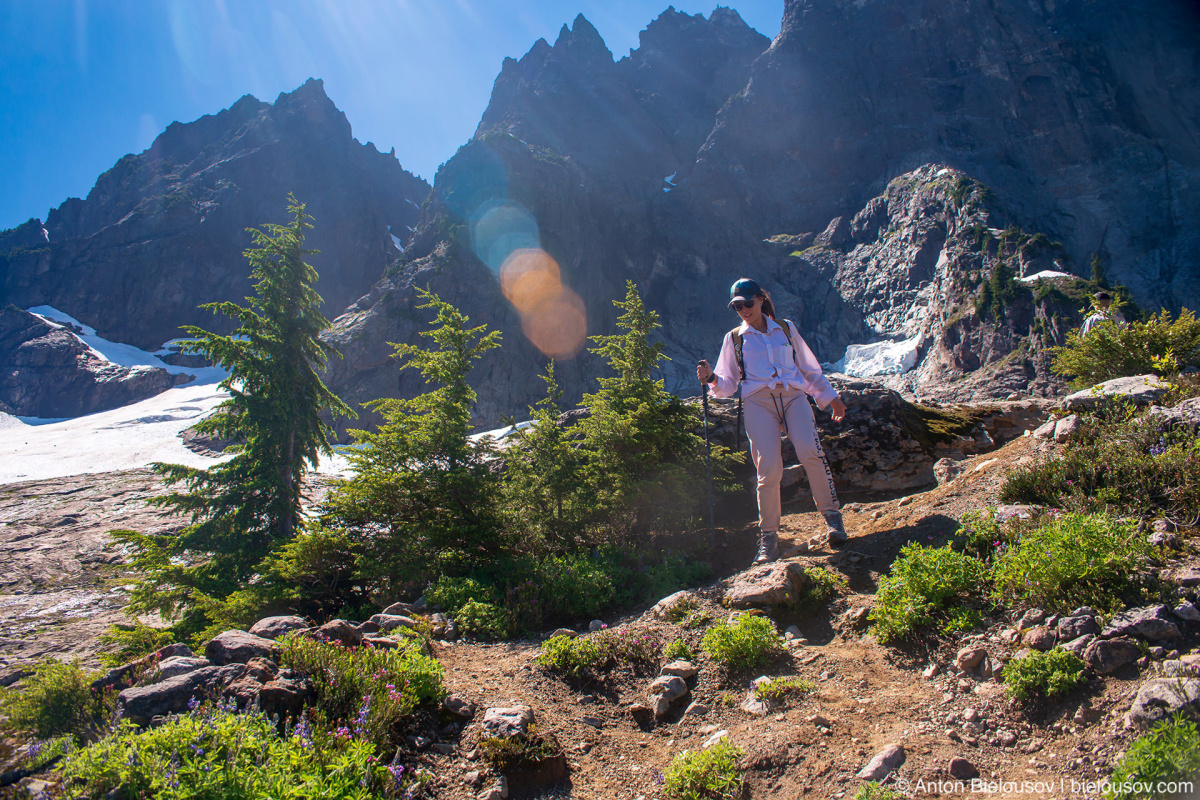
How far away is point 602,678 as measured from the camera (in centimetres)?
407

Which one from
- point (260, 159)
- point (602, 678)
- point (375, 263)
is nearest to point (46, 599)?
point (602, 678)

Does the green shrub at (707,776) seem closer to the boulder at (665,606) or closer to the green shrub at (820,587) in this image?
the green shrub at (820,587)

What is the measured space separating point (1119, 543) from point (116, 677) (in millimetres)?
6112

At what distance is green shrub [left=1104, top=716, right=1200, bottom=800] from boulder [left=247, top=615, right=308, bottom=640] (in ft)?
16.4

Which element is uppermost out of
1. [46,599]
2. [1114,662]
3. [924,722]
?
[1114,662]

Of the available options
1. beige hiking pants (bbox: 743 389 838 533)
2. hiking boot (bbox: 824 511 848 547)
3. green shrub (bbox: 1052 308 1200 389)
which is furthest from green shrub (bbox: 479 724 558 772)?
green shrub (bbox: 1052 308 1200 389)

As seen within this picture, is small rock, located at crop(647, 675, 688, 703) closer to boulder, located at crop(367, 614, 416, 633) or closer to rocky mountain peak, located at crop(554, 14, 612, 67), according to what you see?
boulder, located at crop(367, 614, 416, 633)

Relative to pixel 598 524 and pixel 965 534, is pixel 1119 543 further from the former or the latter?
pixel 598 524

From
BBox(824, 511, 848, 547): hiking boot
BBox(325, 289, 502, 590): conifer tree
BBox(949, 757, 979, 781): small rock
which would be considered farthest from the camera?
BBox(325, 289, 502, 590): conifer tree

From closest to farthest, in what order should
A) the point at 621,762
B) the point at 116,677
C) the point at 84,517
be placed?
the point at 621,762
the point at 116,677
the point at 84,517

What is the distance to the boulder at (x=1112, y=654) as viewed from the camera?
94.4 inches

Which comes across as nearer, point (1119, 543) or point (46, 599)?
point (1119, 543)

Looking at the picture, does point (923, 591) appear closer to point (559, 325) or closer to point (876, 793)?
point (876, 793)

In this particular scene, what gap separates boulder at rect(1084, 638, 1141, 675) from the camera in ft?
7.87
